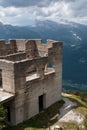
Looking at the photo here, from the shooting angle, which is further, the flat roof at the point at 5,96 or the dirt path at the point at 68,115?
the dirt path at the point at 68,115

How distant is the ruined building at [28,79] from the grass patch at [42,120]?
2.00 feet

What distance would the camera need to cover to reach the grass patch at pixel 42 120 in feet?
109

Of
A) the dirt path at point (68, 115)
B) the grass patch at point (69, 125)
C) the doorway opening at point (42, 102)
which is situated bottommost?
the grass patch at point (69, 125)

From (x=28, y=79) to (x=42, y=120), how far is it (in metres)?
5.73

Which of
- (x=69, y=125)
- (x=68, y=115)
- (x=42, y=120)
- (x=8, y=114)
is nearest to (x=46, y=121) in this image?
(x=42, y=120)

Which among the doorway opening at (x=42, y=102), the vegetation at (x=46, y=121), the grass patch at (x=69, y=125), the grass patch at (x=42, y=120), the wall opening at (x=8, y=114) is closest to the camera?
the vegetation at (x=46, y=121)

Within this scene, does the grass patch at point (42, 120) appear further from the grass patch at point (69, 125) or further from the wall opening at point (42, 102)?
the grass patch at point (69, 125)

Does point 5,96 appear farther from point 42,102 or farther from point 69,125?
point 69,125

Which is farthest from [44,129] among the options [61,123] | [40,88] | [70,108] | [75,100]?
[75,100]

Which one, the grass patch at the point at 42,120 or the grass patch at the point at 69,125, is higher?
the grass patch at the point at 42,120

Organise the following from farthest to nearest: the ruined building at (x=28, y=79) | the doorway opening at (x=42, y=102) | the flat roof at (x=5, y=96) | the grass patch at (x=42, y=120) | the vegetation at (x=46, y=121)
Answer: the doorway opening at (x=42, y=102) < the grass patch at (x=42, y=120) < the vegetation at (x=46, y=121) < the ruined building at (x=28, y=79) < the flat roof at (x=5, y=96)

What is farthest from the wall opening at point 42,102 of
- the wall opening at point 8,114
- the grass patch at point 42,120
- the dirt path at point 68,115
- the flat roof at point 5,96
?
the flat roof at point 5,96

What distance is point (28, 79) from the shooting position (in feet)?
118

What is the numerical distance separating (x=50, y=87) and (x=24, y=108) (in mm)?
6439
